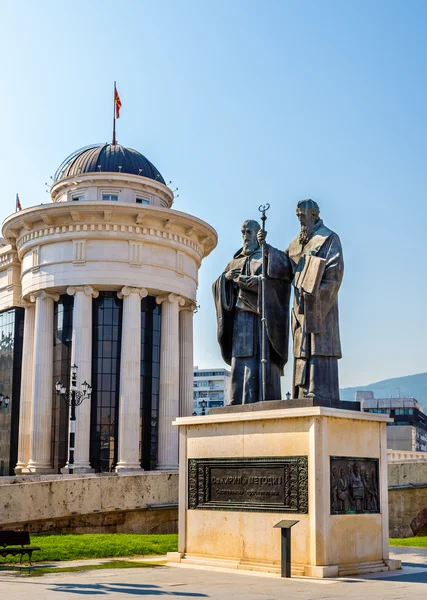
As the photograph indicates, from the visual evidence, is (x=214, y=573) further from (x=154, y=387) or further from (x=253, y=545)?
(x=154, y=387)

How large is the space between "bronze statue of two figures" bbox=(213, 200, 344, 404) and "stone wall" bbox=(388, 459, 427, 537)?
14938 mm

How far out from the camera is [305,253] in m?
16.3

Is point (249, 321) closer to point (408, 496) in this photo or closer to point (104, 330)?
point (408, 496)

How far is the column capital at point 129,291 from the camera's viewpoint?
50.1m

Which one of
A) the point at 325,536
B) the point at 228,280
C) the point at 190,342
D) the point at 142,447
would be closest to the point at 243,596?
the point at 325,536

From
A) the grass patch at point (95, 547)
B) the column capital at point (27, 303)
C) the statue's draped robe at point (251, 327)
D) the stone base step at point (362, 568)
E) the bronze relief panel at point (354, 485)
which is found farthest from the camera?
the column capital at point (27, 303)

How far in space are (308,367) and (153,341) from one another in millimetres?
36943

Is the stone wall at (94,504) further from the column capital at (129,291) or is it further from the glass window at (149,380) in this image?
the column capital at (129,291)

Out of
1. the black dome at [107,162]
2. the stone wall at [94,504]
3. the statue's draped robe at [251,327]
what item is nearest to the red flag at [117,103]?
the black dome at [107,162]

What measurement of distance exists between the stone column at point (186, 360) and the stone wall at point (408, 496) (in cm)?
2370

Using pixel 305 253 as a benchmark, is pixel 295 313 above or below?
below

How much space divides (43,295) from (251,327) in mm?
35765

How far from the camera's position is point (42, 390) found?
50.1m

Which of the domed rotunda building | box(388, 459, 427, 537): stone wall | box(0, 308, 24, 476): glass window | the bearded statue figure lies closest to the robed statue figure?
the bearded statue figure
